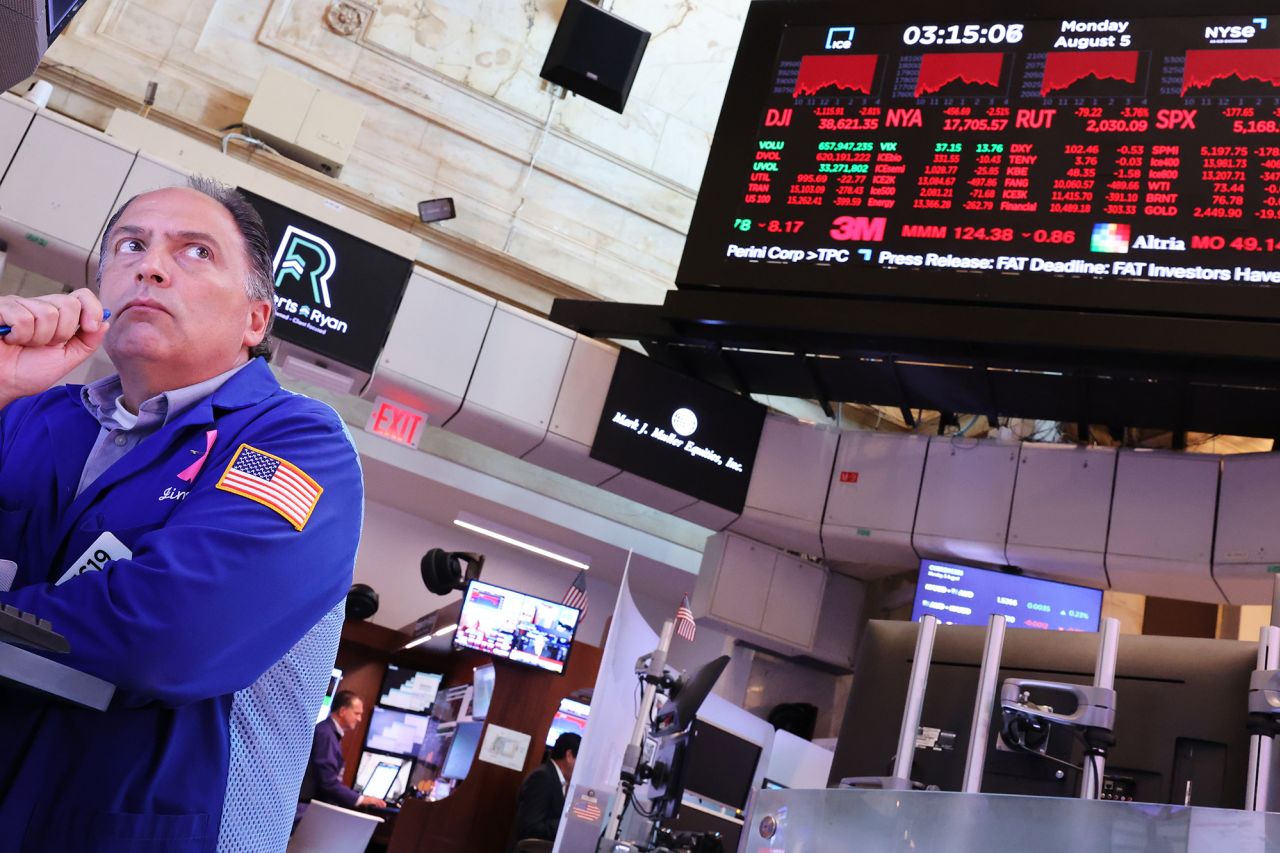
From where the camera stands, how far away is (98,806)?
1134 millimetres

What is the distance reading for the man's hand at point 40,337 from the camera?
130cm

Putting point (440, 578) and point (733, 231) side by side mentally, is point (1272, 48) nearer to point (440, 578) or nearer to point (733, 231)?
point (733, 231)

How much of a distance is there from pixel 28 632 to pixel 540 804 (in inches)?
273

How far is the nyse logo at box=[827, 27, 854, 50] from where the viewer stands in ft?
20.9

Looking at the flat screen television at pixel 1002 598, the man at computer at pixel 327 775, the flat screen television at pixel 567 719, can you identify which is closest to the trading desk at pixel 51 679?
the flat screen television at pixel 1002 598

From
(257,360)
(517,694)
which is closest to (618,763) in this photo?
(517,694)

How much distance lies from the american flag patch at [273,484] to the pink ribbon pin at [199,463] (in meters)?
0.07

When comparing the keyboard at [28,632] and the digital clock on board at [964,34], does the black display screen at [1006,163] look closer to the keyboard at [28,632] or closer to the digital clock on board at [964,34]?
the digital clock on board at [964,34]

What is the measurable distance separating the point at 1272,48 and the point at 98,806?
596 cm

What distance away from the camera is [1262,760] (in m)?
2.42

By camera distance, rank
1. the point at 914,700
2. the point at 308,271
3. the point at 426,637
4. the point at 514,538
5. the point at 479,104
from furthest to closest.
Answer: the point at 514,538 < the point at 479,104 < the point at 426,637 < the point at 308,271 < the point at 914,700

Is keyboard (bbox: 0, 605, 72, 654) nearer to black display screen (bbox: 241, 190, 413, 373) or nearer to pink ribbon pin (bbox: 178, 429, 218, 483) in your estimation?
pink ribbon pin (bbox: 178, 429, 218, 483)

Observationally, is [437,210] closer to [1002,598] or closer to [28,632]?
[1002,598]

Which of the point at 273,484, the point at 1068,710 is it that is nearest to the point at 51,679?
the point at 273,484
